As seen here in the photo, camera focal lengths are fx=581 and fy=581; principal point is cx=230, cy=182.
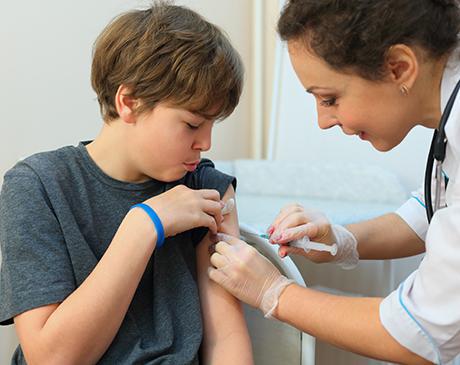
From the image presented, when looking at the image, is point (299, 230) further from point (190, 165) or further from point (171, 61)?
point (171, 61)

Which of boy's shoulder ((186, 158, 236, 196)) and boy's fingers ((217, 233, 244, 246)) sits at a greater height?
boy's shoulder ((186, 158, 236, 196))

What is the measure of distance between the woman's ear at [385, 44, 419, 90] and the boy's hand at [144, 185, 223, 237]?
0.43 m

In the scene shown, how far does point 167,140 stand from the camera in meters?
1.16

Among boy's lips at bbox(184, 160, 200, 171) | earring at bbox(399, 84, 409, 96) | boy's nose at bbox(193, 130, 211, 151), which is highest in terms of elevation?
earring at bbox(399, 84, 409, 96)

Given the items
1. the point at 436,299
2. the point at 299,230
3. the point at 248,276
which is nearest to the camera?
the point at 436,299

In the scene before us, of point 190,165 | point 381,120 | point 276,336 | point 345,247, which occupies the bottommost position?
point 276,336

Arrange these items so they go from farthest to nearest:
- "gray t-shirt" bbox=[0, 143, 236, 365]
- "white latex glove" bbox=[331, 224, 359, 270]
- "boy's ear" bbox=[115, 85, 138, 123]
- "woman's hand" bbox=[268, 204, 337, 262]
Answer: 1. "white latex glove" bbox=[331, 224, 359, 270]
2. "woman's hand" bbox=[268, 204, 337, 262]
3. "boy's ear" bbox=[115, 85, 138, 123]
4. "gray t-shirt" bbox=[0, 143, 236, 365]

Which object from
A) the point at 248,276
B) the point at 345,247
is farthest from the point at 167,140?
the point at 345,247

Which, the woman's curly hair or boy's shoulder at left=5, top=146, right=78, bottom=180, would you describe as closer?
the woman's curly hair

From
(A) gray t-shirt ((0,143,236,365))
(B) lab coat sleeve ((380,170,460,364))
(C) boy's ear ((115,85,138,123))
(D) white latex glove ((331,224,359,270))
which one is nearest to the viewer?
(B) lab coat sleeve ((380,170,460,364))

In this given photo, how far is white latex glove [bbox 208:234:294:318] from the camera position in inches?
46.6

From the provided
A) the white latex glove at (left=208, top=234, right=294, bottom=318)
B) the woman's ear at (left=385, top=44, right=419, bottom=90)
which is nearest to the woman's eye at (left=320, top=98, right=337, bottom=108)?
the woman's ear at (left=385, top=44, right=419, bottom=90)

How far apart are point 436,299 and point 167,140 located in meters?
0.58

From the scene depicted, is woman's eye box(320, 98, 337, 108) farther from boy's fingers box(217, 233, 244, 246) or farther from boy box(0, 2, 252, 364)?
boy's fingers box(217, 233, 244, 246)
